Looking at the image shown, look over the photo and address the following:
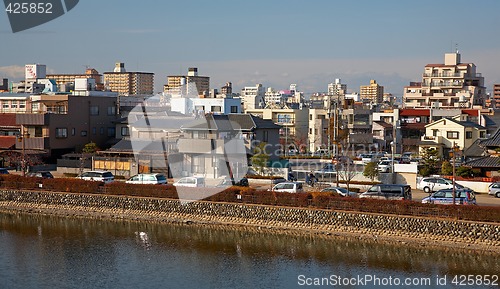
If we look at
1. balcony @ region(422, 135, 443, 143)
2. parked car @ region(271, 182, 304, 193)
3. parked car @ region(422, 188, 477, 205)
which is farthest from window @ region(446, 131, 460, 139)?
parked car @ region(271, 182, 304, 193)

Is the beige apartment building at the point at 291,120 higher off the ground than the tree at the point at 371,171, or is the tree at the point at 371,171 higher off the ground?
the beige apartment building at the point at 291,120

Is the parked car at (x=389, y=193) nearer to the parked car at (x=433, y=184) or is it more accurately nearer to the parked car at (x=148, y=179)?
the parked car at (x=433, y=184)

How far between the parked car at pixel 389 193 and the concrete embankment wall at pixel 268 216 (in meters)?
2.21

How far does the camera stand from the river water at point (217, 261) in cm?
1680

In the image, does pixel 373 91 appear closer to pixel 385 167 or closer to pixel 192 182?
pixel 385 167

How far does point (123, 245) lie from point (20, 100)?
26181mm

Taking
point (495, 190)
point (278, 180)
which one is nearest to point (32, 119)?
point (278, 180)

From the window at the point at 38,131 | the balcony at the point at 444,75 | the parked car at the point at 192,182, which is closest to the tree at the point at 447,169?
the parked car at the point at 192,182

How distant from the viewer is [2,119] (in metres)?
39.1

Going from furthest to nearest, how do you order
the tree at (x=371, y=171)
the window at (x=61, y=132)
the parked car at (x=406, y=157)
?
the parked car at (x=406, y=157) → the window at (x=61, y=132) → the tree at (x=371, y=171)

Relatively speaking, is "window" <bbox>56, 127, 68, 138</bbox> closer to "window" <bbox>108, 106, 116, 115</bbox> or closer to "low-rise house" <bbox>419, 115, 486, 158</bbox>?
"window" <bbox>108, 106, 116, 115</bbox>
